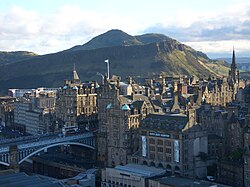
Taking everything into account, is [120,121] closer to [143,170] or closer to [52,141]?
[52,141]

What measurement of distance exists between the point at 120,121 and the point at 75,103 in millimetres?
27612

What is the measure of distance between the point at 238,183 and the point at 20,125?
4315 inches

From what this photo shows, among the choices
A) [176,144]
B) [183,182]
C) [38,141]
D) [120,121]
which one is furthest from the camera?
[38,141]

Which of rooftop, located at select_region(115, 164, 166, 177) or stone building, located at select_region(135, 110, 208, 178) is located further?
stone building, located at select_region(135, 110, 208, 178)

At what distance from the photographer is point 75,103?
141 metres

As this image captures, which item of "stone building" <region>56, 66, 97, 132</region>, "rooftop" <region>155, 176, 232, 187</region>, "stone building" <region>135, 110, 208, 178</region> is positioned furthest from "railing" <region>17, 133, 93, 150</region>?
"rooftop" <region>155, 176, 232, 187</region>

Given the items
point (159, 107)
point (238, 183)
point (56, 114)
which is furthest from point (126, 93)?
point (238, 183)

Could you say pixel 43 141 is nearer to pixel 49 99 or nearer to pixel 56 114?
pixel 56 114

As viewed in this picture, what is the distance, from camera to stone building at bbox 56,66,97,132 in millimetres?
141000

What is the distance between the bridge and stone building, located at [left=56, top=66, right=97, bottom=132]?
10.6 metres

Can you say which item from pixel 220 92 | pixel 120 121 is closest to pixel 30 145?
pixel 120 121

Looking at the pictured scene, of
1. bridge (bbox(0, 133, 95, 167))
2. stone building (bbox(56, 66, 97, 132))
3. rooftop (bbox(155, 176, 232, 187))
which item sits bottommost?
rooftop (bbox(155, 176, 232, 187))

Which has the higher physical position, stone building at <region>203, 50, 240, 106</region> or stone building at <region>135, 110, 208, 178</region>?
stone building at <region>203, 50, 240, 106</region>

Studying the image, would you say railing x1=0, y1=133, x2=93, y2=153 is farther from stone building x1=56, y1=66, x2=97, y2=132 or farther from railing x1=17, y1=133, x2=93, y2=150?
stone building x1=56, y1=66, x2=97, y2=132
